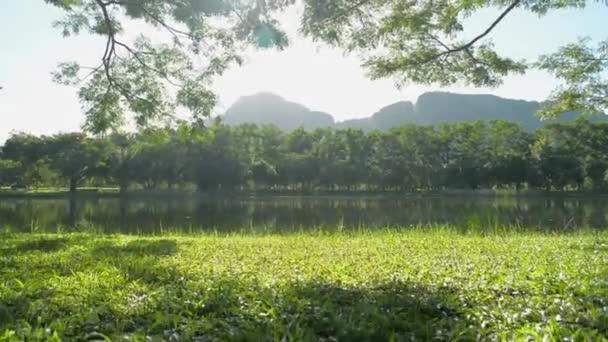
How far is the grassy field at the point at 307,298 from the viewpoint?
8.84 ft

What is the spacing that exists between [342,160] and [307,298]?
51.7m

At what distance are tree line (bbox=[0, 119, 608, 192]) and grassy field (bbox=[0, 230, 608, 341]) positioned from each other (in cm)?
4411

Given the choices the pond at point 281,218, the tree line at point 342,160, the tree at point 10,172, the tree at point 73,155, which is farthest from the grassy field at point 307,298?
the tree at point 10,172

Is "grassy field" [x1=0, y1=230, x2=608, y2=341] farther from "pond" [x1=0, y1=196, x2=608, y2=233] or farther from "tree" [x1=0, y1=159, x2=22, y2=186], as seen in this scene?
"tree" [x1=0, y1=159, x2=22, y2=186]

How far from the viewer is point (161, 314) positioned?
289cm

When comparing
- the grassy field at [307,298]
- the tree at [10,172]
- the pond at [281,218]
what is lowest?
the pond at [281,218]

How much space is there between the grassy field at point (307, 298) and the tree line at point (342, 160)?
145ft

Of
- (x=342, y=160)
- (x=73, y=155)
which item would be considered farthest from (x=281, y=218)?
(x=342, y=160)

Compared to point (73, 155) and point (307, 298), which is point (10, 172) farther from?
point (307, 298)

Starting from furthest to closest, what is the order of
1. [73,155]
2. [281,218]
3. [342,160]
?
[342,160] < [73,155] < [281,218]

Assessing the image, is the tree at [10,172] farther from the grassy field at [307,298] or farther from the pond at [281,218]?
the grassy field at [307,298]

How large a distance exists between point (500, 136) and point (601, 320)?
56.9 m

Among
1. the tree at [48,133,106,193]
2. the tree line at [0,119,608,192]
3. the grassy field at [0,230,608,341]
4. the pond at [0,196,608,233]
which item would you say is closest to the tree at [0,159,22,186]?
the tree line at [0,119,608,192]

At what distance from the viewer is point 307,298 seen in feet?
10.8
